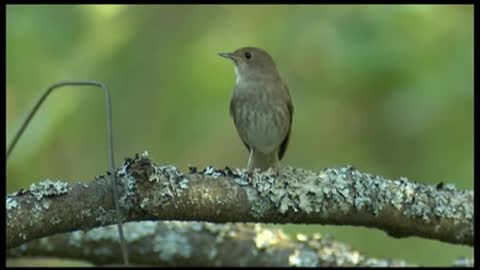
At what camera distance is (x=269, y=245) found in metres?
4.17

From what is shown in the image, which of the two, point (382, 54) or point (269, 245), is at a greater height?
point (382, 54)

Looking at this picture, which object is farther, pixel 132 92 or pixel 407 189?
pixel 132 92

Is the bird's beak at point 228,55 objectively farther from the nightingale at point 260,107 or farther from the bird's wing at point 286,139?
the bird's wing at point 286,139

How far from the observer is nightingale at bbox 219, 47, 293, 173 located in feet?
18.0

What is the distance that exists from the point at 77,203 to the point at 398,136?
10.00ft

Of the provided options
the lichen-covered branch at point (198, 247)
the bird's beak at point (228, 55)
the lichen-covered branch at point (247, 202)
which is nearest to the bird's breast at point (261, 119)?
the bird's beak at point (228, 55)

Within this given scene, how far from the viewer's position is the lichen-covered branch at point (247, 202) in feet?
8.82

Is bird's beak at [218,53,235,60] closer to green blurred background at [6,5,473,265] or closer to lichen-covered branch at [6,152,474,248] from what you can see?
green blurred background at [6,5,473,265]

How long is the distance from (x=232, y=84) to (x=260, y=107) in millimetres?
201

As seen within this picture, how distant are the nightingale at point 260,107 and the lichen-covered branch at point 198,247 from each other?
50.0 inches

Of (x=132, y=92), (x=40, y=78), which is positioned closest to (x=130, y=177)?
(x=40, y=78)

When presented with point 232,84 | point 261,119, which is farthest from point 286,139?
point 232,84

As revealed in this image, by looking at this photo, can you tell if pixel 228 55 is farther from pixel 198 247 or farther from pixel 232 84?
pixel 198 247

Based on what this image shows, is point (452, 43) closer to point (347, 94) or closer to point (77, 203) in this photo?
point (347, 94)
